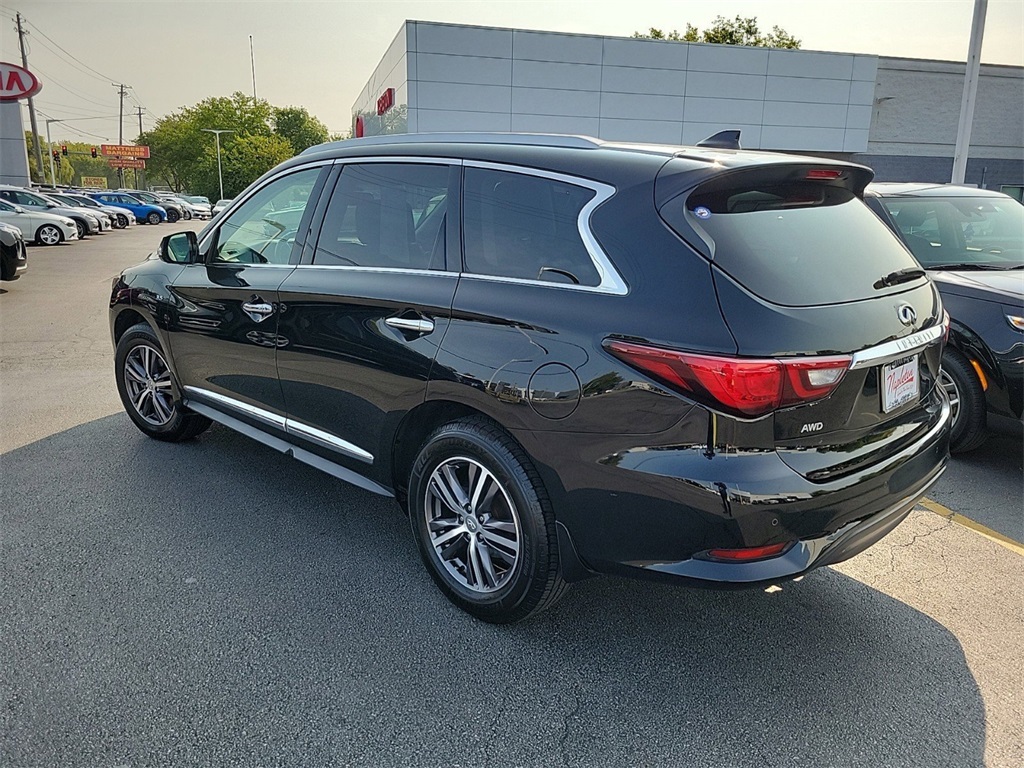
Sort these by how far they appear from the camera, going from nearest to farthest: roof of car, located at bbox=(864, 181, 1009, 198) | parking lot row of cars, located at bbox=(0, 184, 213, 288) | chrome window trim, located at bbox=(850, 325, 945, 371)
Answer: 1. chrome window trim, located at bbox=(850, 325, 945, 371)
2. roof of car, located at bbox=(864, 181, 1009, 198)
3. parking lot row of cars, located at bbox=(0, 184, 213, 288)

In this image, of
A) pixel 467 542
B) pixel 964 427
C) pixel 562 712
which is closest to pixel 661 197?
pixel 467 542

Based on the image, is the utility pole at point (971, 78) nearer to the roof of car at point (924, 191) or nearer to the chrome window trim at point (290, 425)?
the roof of car at point (924, 191)

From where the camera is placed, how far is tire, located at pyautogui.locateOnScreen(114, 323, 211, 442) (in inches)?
190

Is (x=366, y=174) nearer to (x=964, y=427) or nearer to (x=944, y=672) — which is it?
(x=944, y=672)

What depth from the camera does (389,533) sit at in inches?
151

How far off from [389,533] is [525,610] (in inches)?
47.2

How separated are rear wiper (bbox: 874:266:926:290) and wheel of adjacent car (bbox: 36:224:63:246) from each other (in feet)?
86.2

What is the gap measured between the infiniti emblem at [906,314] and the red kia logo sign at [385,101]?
3195 centimetres

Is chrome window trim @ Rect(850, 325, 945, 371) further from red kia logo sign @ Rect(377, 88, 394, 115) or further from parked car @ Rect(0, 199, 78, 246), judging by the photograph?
red kia logo sign @ Rect(377, 88, 394, 115)

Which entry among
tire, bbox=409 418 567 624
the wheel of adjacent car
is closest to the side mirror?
tire, bbox=409 418 567 624

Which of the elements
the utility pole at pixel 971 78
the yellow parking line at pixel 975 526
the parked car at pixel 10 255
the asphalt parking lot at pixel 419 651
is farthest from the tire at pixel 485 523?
the utility pole at pixel 971 78

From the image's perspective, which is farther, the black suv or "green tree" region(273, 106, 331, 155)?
"green tree" region(273, 106, 331, 155)

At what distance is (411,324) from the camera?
3.05m

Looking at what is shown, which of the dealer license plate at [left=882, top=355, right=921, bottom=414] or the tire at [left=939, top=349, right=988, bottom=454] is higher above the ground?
the dealer license plate at [left=882, top=355, right=921, bottom=414]
